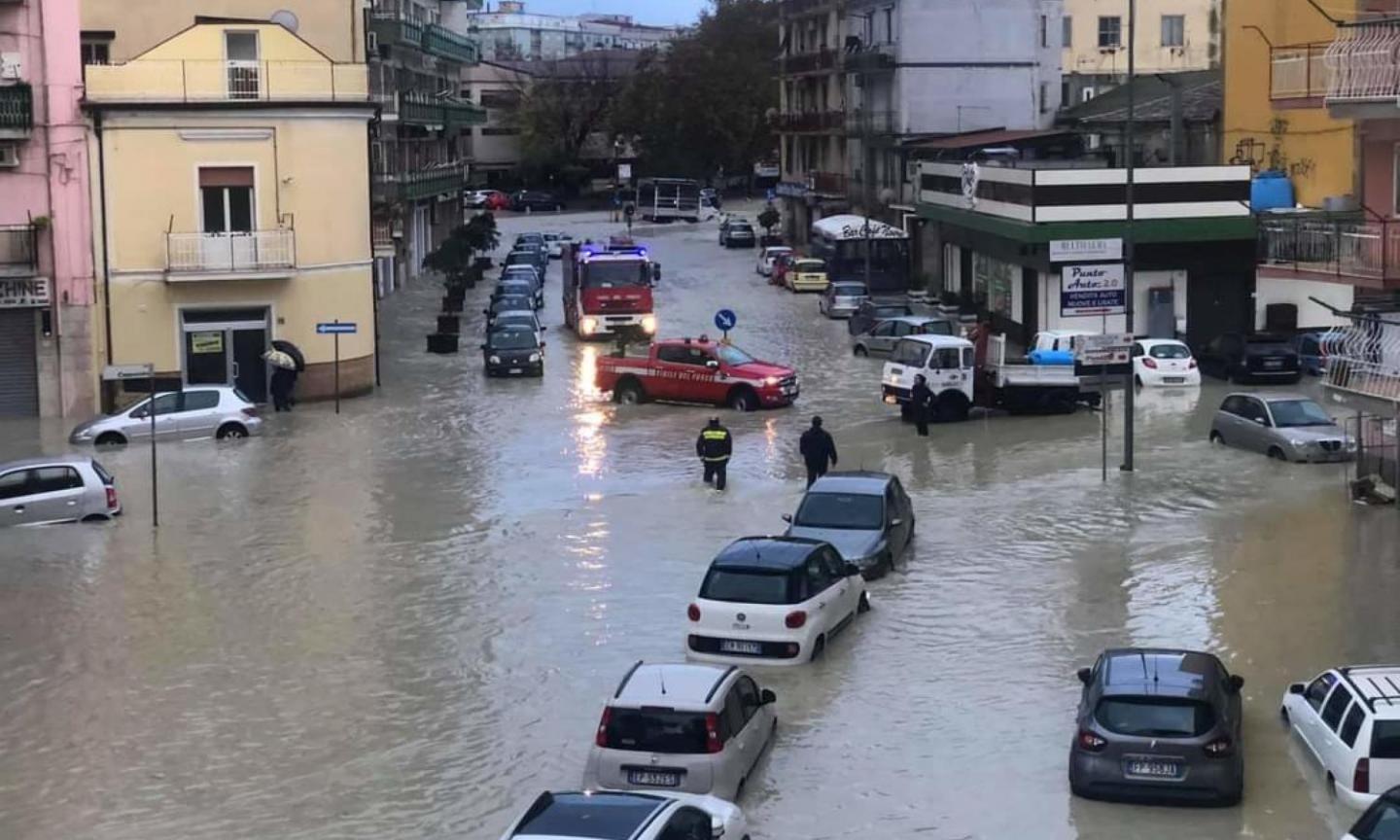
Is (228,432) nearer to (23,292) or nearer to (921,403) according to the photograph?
(23,292)

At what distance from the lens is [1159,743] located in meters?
15.3

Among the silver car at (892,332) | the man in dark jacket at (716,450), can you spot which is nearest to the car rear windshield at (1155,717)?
the man in dark jacket at (716,450)

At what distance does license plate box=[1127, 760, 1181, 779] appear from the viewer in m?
15.2

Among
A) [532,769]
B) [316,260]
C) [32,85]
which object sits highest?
[32,85]

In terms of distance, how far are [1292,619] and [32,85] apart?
29999 mm

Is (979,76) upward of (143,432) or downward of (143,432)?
upward

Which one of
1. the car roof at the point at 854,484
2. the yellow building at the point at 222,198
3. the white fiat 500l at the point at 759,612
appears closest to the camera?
the white fiat 500l at the point at 759,612

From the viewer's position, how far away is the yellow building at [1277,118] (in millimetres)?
46812

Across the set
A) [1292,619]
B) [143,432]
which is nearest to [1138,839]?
[1292,619]

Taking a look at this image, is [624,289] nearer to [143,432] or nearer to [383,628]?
[143,432]

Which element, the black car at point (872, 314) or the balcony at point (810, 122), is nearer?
the black car at point (872, 314)

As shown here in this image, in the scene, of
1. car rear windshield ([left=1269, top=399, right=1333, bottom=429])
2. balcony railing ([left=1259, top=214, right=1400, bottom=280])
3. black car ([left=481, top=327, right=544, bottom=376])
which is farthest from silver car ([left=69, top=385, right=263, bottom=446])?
balcony railing ([left=1259, top=214, right=1400, bottom=280])

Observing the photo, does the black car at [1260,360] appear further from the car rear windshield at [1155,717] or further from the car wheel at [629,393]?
the car rear windshield at [1155,717]

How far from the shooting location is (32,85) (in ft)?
135
